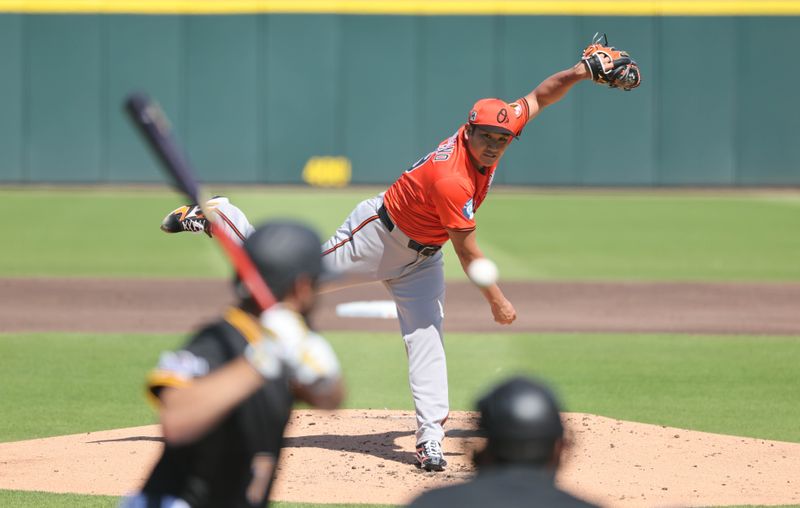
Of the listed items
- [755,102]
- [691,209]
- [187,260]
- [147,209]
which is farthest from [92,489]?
[755,102]

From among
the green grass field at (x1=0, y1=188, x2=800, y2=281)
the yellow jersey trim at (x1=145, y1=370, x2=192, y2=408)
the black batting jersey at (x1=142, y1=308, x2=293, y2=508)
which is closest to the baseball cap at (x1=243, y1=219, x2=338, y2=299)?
the black batting jersey at (x1=142, y1=308, x2=293, y2=508)

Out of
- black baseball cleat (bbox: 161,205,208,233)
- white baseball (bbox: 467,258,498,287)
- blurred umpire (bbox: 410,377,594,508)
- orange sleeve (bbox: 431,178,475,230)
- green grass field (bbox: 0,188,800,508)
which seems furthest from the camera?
green grass field (bbox: 0,188,800,508)

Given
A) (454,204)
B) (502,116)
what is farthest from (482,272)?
(502,116)

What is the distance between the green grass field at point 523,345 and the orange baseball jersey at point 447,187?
5.72 ft

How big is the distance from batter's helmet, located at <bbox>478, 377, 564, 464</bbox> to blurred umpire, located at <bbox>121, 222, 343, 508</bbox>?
39 centimetres

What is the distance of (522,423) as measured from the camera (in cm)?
269

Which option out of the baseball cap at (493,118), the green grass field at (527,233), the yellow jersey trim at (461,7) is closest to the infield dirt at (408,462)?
the baseball cap at (493,118)

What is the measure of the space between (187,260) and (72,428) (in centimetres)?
935

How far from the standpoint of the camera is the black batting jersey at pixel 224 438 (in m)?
3.11

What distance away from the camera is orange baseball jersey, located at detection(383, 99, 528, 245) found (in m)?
6.50

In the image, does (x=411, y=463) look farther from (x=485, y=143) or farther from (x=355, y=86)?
(x=355, y=86)

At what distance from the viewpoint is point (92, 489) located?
6344mm

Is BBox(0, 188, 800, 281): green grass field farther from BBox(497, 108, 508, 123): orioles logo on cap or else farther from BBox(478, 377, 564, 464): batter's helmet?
BBox(478, 377, 564, 464): batter's helmet

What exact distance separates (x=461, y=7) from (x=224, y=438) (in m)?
25.2
